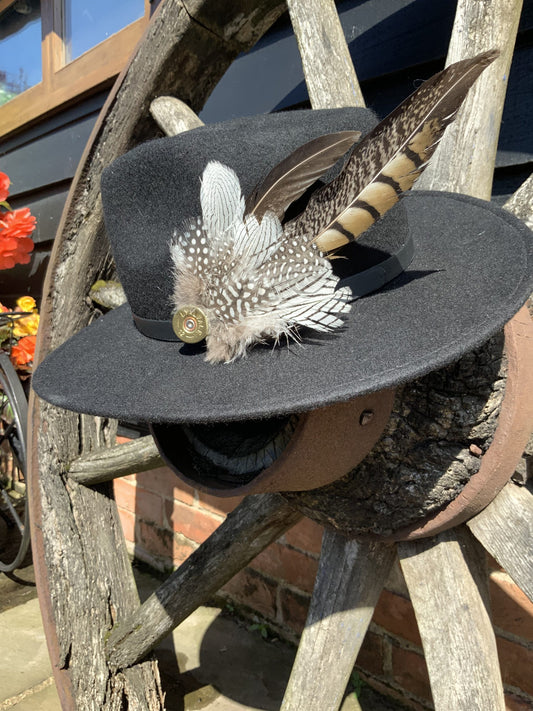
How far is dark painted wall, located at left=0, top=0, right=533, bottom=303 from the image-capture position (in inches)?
39.4

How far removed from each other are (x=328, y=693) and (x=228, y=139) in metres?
0.77

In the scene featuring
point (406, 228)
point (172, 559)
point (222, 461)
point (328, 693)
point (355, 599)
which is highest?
point (406, 228)

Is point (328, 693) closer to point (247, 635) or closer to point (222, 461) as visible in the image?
point (222, 461)

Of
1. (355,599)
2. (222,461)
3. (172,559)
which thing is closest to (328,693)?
(355,599)

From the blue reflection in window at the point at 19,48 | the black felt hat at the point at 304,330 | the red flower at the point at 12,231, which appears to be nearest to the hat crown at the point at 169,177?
the black felt hat at the point at 304,330

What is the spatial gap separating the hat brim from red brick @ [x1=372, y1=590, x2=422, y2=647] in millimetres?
921

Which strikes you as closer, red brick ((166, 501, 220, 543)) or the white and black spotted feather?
the white and black spotted feather

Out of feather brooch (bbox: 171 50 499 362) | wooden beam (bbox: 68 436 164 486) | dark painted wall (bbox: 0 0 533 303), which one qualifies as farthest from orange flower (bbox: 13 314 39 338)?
feather brooch (bbox: 171 50 499 362)

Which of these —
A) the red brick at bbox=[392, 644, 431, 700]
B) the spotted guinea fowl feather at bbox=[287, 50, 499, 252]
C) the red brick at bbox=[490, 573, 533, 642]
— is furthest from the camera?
the red brick at bbox=[392, 644, 431, 700]

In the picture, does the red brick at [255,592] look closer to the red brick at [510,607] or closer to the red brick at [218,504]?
the red brick at [218,504]

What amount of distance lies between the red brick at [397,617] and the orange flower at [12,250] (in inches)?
64.6

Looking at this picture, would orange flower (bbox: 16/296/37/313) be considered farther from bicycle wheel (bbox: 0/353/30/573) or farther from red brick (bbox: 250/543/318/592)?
red brick (bbox: 250/543/318/592)

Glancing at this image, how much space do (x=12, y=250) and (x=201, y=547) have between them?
1430 mm

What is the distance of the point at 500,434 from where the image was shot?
0.62 m
